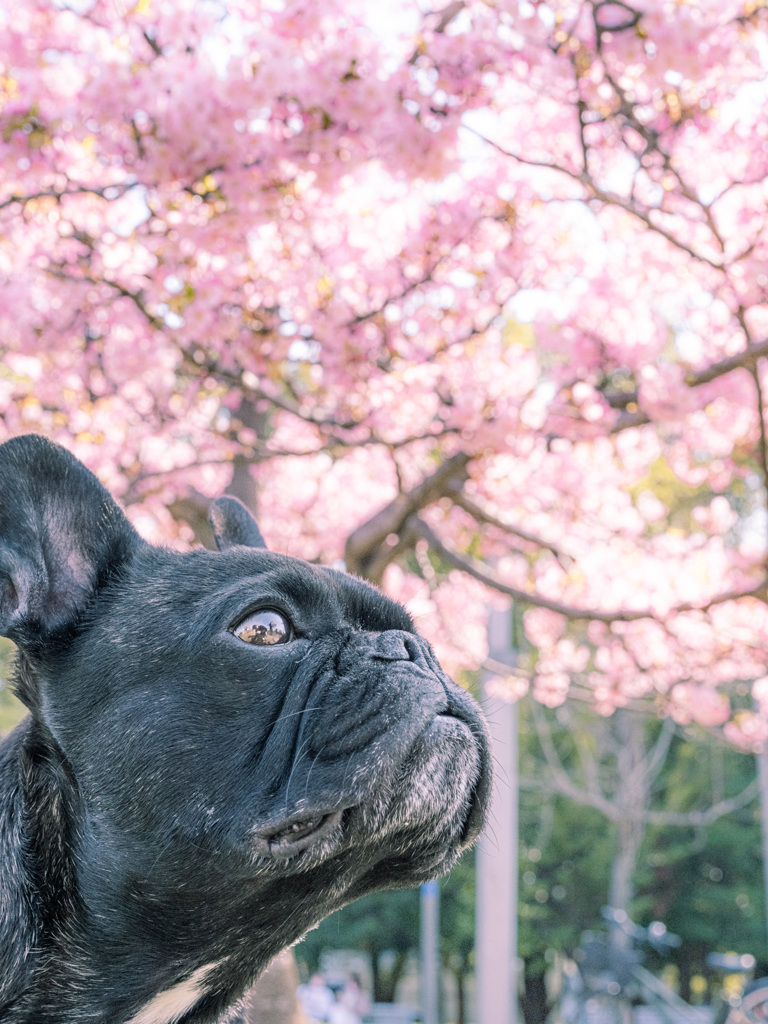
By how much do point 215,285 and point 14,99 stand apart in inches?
60.4

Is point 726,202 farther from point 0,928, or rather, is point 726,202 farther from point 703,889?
point 703,889

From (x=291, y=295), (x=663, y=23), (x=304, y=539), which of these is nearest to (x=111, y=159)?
(x=291, y=295)

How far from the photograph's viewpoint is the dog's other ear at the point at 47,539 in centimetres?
201

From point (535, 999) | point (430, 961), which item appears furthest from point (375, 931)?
point (430, 961)

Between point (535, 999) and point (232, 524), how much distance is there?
101ft

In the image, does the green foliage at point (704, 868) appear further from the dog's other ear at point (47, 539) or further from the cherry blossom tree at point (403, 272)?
the dog's other ear at point (47, 539)

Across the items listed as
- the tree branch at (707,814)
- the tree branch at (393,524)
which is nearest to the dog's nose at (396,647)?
the tree branch at (393,524)

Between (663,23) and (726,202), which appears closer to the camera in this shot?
(663,23)

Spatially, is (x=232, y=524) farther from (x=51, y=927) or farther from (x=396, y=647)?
(x=51, y=927)

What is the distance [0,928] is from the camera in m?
1.84

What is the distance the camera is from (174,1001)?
204 centimetres

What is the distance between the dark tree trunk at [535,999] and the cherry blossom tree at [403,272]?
73.2 feet

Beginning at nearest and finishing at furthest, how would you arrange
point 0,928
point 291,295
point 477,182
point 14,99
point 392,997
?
point 0,928 < point 14,99 < point 291,295 < point 477,182 < point 392,997

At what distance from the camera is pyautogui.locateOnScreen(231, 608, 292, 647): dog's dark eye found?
1973 mm
